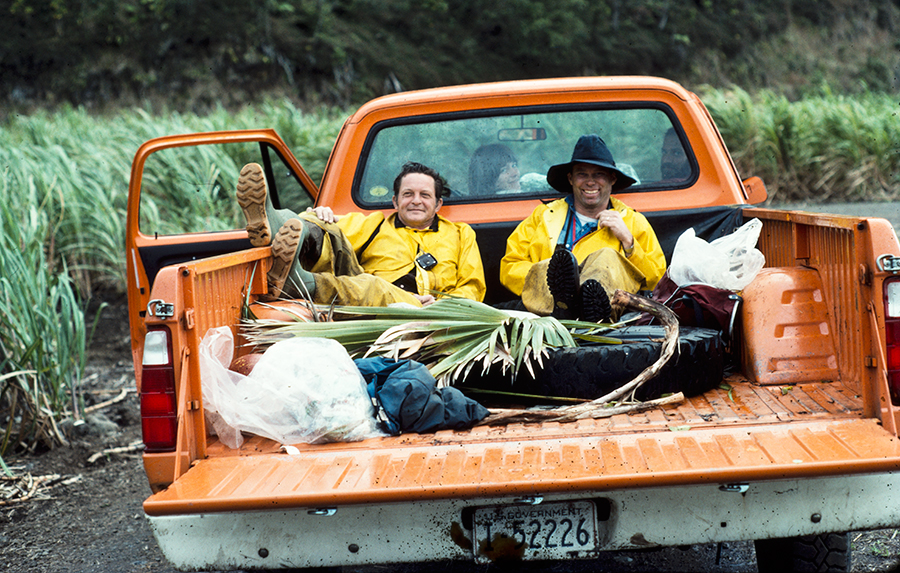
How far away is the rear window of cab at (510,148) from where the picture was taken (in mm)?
4082

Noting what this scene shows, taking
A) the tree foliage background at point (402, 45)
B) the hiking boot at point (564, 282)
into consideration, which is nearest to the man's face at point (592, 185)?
the hiking boot at point (564, 282)

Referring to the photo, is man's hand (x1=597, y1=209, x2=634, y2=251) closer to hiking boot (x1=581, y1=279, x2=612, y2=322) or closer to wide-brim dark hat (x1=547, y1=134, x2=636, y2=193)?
wide-brim dark hat (x1=547, y1=134, x2=636, y2=193)

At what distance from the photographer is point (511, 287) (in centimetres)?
383

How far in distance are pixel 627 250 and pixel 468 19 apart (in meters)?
30.8

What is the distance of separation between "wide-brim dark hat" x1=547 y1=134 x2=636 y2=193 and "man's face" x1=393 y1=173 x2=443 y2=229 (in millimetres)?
624

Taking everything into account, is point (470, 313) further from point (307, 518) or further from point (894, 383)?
point (894, 383)

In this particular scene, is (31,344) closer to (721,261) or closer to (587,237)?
(587,237)

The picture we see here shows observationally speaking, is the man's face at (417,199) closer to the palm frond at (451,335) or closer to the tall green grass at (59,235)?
the palm frond at (451,335)

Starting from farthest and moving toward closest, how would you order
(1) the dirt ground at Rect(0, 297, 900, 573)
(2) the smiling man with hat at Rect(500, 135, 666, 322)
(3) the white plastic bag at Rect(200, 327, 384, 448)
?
(2) the smiling man with hat at Rect(500, 135, 666, 322) → (1) the dirt ground at Rect(0, 297, 900, 573) → (3) the white plastic bag at Rect(200, 327, 384, 448)

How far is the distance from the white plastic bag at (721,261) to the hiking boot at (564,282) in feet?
1.39

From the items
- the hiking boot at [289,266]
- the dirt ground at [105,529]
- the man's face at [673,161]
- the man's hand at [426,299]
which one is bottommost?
the dirt ground at [105,529]

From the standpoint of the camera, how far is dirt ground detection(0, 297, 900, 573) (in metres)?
3.04

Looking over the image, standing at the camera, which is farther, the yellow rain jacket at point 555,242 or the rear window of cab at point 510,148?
the rear window of cab at point 510,148

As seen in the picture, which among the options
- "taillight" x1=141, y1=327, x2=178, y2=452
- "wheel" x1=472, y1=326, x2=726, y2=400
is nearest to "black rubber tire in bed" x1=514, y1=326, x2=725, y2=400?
"wheel" x1=472, y1=326, x2=726, y2=400
